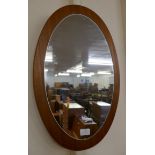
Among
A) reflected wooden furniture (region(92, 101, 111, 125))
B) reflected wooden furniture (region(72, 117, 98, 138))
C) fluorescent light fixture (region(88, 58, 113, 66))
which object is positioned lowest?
reflected wooden furniture (region(72, 117, 98, 138))

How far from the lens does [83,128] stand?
3.22 feet

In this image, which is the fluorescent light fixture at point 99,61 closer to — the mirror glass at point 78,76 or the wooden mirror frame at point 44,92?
the mirror glass at point 78,76

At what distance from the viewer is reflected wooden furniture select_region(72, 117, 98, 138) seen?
950mm

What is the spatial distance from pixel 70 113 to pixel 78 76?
19 centimetres

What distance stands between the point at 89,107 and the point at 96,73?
18 centimetres

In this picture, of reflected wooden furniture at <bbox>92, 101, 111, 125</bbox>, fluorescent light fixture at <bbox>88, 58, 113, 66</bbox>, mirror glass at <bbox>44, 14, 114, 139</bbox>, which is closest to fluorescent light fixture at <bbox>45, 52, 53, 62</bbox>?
mirror glass at <bbox>44, 14, 114, 139</bbox>

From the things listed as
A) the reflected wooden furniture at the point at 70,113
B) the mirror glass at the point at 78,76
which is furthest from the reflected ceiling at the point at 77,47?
the reflected wooden furniture at the point at 70,113

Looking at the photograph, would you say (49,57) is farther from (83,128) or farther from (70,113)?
(83,128)

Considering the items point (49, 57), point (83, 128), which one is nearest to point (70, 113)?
point (83, 128)

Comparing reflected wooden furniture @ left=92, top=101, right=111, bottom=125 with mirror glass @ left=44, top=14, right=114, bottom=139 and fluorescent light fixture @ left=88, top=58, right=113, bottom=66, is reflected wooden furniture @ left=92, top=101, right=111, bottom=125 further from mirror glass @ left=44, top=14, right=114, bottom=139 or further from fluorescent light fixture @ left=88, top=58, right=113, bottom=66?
fluorescent light fixture @ left=88, top=58, right=113, bottom=66
